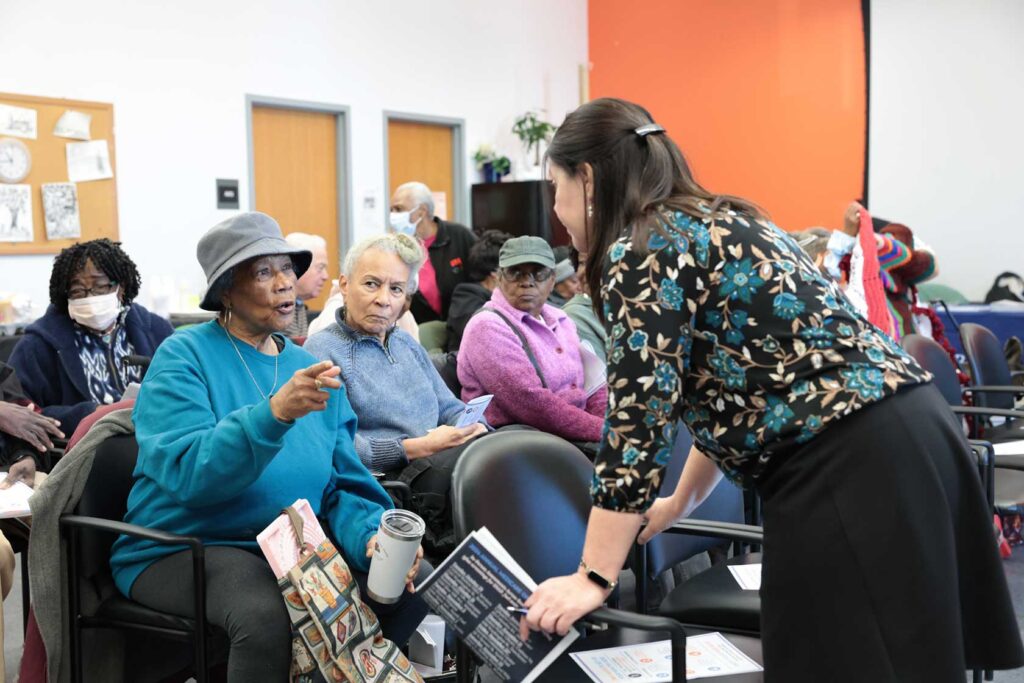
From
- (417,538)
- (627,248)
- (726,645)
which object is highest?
(627,248)

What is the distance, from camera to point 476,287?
4.35 meters

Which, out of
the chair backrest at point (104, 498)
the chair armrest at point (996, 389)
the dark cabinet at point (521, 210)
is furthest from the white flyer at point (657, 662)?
the dark cabinet at point (521, 210)

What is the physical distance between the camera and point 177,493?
78.0 inches

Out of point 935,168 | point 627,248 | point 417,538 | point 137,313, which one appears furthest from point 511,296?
point 935,168

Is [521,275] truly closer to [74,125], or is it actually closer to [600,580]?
[600,580]

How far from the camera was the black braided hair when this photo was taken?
3.38m

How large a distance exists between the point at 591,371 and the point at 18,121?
402cm

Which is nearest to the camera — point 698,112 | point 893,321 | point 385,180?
point 893,321

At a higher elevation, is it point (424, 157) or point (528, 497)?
point (424, 157)

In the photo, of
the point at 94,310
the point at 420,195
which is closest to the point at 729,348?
the point at 94,310

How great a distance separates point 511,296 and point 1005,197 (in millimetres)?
5053

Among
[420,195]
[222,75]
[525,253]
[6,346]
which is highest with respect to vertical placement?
[222,75]

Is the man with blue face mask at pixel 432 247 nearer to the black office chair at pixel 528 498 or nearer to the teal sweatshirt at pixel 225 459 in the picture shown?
the teal sweatshirt at pixel 225 459

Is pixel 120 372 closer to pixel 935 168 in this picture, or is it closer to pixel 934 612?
pixel 934 612
